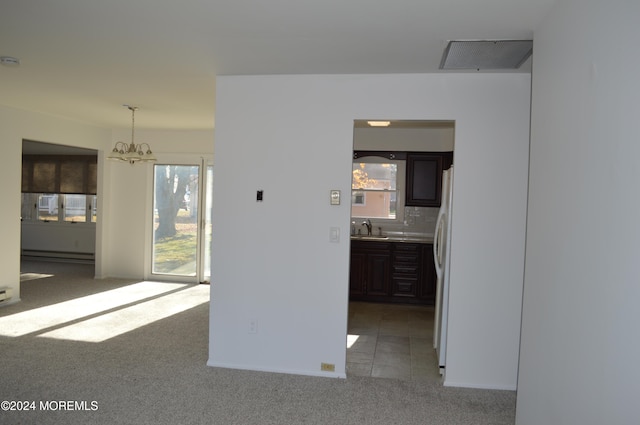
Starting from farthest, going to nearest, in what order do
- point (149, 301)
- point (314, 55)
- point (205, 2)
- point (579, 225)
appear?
point (149, 301) < point (314, 55) < point (205, 2) < point (579, 225)

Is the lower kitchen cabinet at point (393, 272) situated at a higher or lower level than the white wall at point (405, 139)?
lower

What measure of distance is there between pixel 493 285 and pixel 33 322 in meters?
4.64

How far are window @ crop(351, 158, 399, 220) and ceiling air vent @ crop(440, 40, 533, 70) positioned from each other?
3.62m

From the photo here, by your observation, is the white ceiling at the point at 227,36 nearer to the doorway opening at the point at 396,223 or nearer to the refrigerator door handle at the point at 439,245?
the refrigerator door handle at the point at 439,245

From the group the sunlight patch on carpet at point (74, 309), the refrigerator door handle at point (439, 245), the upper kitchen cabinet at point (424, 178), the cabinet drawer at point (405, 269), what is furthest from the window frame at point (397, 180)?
the sunlight patch on carpet at point (74, 309)

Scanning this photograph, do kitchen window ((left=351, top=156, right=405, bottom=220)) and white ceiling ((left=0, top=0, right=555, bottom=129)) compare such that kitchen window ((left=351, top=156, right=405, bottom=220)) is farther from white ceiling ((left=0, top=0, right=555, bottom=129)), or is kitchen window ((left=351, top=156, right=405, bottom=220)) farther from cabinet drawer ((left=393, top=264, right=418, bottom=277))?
white ceiling ((left=0, top=0, right=555, bottom=129))

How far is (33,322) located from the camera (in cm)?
511

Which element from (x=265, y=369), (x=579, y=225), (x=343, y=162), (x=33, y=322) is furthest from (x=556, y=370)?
(x=33, y=322)

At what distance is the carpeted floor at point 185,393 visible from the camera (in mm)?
3123

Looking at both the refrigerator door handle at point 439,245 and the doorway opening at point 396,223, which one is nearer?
the refrigerator door handle at point 439,245

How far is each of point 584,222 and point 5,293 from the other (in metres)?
6.22

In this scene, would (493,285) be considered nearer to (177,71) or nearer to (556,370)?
(556,370)

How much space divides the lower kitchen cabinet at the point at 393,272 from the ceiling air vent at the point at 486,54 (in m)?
3.30

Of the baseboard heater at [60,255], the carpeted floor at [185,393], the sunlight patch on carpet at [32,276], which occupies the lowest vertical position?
the carpeted floor at [185,393]
